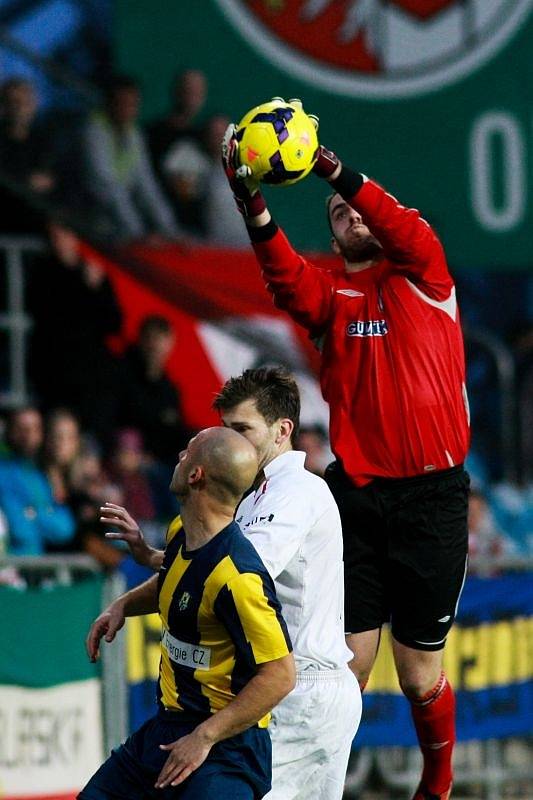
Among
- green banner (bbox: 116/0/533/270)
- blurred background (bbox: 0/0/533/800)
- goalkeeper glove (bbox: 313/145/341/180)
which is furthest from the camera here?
green banner (bbox: 116/0/533/270)

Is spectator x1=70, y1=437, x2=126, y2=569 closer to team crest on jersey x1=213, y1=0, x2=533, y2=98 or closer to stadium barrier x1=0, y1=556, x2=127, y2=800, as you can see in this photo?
stadium barrier x1=0, y1=556, x2=127, y2=800

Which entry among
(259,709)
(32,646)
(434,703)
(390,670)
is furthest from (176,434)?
(259,709)

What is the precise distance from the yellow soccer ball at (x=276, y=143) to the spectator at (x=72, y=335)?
711cm

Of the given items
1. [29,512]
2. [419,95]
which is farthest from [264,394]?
[419,95]

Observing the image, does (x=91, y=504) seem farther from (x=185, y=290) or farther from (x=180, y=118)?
(x=180, y=118)

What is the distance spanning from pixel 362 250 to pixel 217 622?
213 cm

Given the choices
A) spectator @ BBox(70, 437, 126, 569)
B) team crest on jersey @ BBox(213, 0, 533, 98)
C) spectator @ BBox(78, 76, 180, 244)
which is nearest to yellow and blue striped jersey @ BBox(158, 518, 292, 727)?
spectator @ BBox(70, 437, 126, 569)

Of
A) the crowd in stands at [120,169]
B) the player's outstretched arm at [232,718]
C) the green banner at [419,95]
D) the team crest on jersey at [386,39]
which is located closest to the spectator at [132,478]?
the crowd in stands at [120,169]

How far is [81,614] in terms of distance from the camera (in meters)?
9.11

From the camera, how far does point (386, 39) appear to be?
16.2 metres

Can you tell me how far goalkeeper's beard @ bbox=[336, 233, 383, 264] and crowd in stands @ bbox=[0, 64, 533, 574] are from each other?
174 inches

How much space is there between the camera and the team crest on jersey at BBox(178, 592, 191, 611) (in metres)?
5.26

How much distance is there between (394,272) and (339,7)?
9.99m

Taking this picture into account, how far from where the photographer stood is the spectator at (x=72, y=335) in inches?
509
